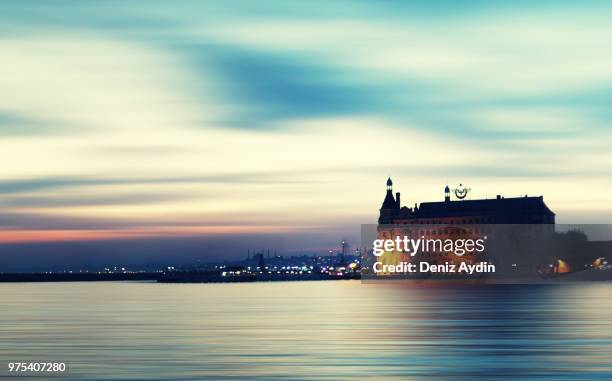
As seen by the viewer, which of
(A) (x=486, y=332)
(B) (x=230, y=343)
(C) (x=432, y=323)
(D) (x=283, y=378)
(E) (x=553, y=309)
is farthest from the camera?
(E) (x=553, y=309)

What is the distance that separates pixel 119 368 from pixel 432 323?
38.2m

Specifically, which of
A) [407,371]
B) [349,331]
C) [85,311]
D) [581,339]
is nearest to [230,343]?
[349,331]

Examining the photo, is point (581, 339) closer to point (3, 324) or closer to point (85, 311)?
point (3, 324)

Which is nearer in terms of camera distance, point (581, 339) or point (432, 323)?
point (581, 339)

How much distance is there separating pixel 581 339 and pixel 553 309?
39.4m

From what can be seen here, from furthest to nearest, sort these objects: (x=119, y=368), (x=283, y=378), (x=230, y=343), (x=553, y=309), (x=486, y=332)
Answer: (x=553, y=309)
(x=486, y=332)
(x=230, y=343)
(x=119, y=368)
(x=283, y=378)

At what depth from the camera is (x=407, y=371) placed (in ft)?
165

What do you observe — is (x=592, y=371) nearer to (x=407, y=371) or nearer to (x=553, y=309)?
(x=407, y=371)

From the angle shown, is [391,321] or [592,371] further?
[391,321]

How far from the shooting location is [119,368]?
2032 inches

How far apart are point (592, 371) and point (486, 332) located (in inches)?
959

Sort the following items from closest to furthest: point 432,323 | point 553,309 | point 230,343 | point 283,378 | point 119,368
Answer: point 283,378 < point 119,368 < point 230,343 < point 432,323 < point 553,309

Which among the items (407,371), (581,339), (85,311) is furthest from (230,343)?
(85,311)

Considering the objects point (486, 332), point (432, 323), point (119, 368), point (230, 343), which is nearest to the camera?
point (119, 368)
